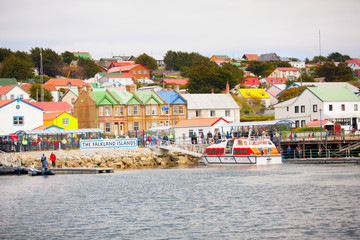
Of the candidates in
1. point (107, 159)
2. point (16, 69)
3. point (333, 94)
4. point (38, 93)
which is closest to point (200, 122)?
point (107, 159)

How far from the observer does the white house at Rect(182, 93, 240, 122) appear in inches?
3762

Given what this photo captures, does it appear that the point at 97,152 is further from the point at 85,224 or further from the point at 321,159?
the point at 85,224

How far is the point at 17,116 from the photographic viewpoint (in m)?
75.9

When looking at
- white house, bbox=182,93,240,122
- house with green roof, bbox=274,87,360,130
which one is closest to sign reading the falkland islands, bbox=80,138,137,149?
white house, bbox=182,93,240,122

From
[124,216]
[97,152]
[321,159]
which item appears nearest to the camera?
[124,216]

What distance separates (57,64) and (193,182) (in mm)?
141387

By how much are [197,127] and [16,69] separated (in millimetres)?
92777

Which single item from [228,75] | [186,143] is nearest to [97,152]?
[186,143]

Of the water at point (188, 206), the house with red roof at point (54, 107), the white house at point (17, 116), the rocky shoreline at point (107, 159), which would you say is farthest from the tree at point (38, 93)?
the water at point (188, 206)

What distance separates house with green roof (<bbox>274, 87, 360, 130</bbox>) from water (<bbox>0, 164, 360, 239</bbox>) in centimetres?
3218

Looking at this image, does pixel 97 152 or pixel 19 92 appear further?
pixel 19 92

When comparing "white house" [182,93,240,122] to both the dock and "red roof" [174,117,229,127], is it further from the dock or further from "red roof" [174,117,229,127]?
the dock

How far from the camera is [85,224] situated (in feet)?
98.4

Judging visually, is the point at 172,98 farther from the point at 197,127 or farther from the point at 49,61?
the point at 49,61
